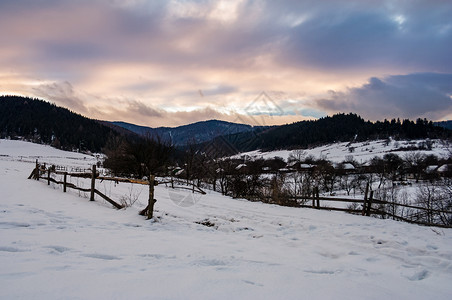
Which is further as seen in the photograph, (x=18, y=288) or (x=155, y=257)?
(x=155, y=257)

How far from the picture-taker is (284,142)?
6476 inches

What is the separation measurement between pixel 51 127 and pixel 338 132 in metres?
184

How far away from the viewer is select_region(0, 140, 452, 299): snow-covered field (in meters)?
2.83

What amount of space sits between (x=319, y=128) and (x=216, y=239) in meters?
186

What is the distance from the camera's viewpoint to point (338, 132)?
552 feet

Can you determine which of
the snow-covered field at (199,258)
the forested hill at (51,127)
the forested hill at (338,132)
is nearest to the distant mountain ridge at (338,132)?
the forested hill at (338,132)

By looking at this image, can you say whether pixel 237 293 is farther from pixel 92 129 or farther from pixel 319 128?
pixel 319 128

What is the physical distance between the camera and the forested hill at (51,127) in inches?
5118

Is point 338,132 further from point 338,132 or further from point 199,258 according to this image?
point 199,258

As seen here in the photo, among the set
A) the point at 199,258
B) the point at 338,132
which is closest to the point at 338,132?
the point at 338,132

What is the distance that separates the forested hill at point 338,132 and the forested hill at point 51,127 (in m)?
90.7

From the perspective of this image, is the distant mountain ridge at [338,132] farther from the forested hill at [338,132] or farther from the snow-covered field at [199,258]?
the snow-covered field at [199,258]

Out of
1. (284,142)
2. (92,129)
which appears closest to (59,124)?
(92,129)

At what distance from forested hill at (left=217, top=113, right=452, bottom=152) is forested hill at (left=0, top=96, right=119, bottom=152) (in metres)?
90.7
